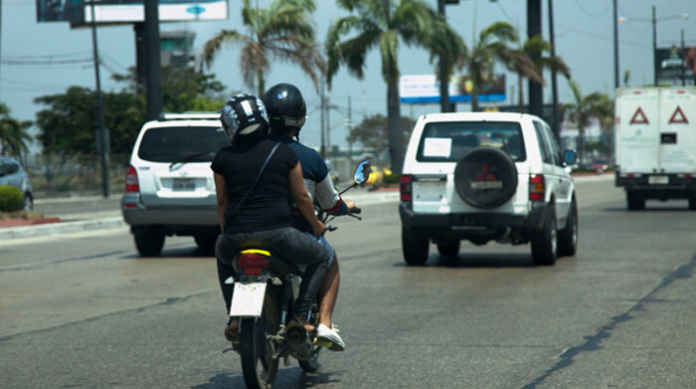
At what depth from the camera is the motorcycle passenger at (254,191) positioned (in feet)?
18.4

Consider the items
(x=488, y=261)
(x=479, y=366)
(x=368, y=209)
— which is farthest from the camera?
(x=368, y=209)

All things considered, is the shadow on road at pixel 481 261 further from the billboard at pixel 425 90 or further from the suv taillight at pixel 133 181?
the billboard at pixel 425 90

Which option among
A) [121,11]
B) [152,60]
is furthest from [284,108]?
[121,11]

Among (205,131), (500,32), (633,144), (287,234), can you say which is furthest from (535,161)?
(500,32)

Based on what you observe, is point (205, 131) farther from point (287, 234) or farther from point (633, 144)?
point (633, 144)

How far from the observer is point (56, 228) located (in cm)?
2038

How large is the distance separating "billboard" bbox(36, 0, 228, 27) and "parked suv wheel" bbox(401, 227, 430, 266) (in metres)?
47.6

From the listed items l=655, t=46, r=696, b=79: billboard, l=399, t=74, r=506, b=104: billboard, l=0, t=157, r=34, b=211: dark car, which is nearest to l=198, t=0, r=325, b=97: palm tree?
l=0, t=157, r=34, b=211: dark car

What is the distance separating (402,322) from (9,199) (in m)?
15.5

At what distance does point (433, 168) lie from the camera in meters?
12.9

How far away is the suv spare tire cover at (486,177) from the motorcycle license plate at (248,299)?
7.27 m

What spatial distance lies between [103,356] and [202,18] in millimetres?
53965

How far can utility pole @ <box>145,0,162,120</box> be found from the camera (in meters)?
23.0

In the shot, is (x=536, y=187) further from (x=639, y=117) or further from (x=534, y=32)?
(x=534, y=32)
